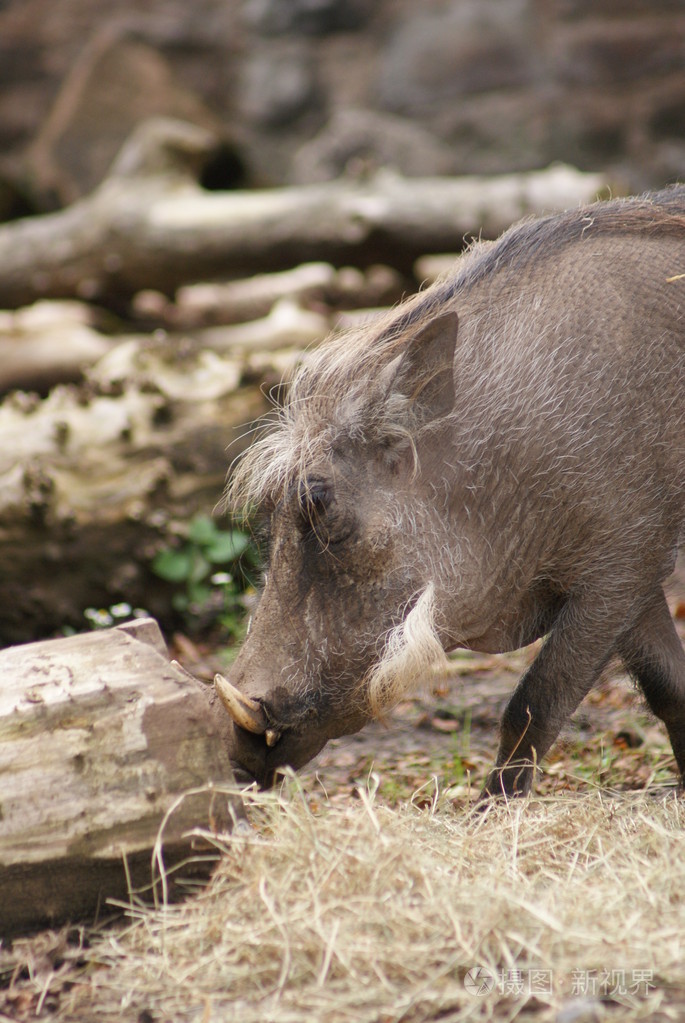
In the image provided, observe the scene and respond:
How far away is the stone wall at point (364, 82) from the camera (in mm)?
7902

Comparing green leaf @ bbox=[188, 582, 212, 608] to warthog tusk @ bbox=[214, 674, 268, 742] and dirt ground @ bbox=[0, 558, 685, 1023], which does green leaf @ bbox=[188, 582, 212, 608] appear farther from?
warthog tusk @ bbox=[214, 674, 268, 742]

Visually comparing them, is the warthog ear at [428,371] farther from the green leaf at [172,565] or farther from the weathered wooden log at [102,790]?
the green leaf at [172,565]

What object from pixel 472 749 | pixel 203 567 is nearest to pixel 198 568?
pixel 203 567

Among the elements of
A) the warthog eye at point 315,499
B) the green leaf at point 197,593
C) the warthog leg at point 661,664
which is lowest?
the green leaf at point 197,593

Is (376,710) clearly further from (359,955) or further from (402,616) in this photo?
(359,955)

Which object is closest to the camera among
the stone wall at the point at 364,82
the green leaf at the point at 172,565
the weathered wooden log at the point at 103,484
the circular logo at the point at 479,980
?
the circular logo at the point at 479,980

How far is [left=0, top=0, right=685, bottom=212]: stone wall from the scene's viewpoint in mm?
7902

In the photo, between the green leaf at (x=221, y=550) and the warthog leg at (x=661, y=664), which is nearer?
the warthog leg at (x=661, y=664)

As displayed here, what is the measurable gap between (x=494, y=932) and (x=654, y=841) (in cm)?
65

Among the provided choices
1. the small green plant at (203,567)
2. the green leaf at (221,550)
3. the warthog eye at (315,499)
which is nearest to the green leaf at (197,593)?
the small green plant at (203,567)

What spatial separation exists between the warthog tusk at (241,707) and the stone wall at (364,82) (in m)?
5.60

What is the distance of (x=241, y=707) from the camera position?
2.65m

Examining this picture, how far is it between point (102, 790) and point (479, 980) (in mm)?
777

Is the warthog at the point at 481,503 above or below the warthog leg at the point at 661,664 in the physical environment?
above
